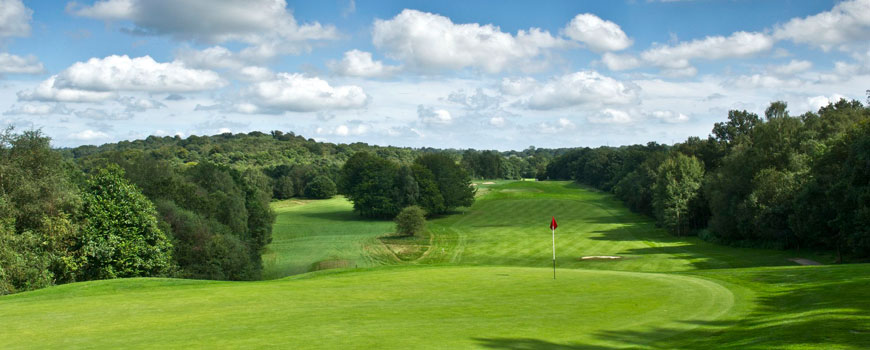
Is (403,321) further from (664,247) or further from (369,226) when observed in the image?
(369,226)

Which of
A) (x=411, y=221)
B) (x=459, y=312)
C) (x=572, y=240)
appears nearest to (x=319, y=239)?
(x=411, y=221)

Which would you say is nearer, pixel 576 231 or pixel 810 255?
pixel 810 255

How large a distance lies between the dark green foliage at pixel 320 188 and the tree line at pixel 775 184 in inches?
2613

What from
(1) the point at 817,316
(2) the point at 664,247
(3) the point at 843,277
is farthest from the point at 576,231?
(1) the point at 817,316

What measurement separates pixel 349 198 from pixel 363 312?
87.9m

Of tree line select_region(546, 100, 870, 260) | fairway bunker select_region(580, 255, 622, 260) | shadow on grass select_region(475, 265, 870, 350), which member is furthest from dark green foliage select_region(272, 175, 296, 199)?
shadow on grass select_region(475, 265, 870, 350)

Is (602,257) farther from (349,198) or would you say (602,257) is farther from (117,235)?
(349,198)

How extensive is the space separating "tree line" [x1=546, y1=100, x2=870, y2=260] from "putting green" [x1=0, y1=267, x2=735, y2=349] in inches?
1000

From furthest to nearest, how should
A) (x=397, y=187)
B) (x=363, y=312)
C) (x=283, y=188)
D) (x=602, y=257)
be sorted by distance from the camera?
(x=283, y=188)
(x=397, y=187)
(x=602, y=257)
(x=363, y=312)

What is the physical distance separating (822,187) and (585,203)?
6545 cm

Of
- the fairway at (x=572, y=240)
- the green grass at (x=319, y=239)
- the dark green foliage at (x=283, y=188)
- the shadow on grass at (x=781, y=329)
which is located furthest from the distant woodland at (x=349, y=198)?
the dark green foliage at (x=283, y=188)

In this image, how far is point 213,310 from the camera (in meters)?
17.4

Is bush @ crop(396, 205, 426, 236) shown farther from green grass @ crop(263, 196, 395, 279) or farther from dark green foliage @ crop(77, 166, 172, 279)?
dark green foliage @ crop(77, 166, 172, 279)

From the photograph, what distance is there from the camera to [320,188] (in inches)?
5069
